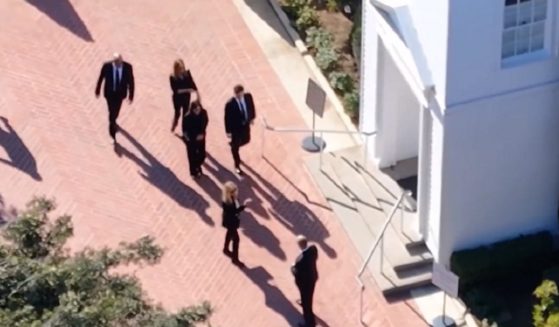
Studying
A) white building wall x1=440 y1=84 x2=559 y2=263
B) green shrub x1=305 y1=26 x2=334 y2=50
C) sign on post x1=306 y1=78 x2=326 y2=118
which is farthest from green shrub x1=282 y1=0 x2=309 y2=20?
white building wall x1=440 y1=84 x2=559 y2=263

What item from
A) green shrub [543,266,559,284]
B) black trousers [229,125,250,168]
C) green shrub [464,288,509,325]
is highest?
black trousers [229,125,250,168]

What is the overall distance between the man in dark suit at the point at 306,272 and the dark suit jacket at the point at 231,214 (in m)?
1.32

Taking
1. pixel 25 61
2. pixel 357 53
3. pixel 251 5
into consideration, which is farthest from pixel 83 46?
pixel 357 53

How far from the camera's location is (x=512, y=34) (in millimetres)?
19875

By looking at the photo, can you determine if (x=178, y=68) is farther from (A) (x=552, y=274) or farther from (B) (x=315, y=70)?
(A) (x=552, y=274)

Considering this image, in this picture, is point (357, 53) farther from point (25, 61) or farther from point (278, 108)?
point (25, 61)

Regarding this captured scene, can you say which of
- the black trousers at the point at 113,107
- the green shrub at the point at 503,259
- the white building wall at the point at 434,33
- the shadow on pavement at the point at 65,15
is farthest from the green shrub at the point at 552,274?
the shadow on pavement at the point at 65,15

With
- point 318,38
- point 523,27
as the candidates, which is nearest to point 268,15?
point 318,38

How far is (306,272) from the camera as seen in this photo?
65.9 feet

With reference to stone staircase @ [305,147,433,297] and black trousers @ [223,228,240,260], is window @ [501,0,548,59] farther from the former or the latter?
black trousers @ [223,228,240,260]

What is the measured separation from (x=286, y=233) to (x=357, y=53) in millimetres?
4025

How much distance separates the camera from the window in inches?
778

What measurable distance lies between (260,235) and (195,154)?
1.72 metres

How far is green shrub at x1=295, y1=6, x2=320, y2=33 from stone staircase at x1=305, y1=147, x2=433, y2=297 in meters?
3.25
